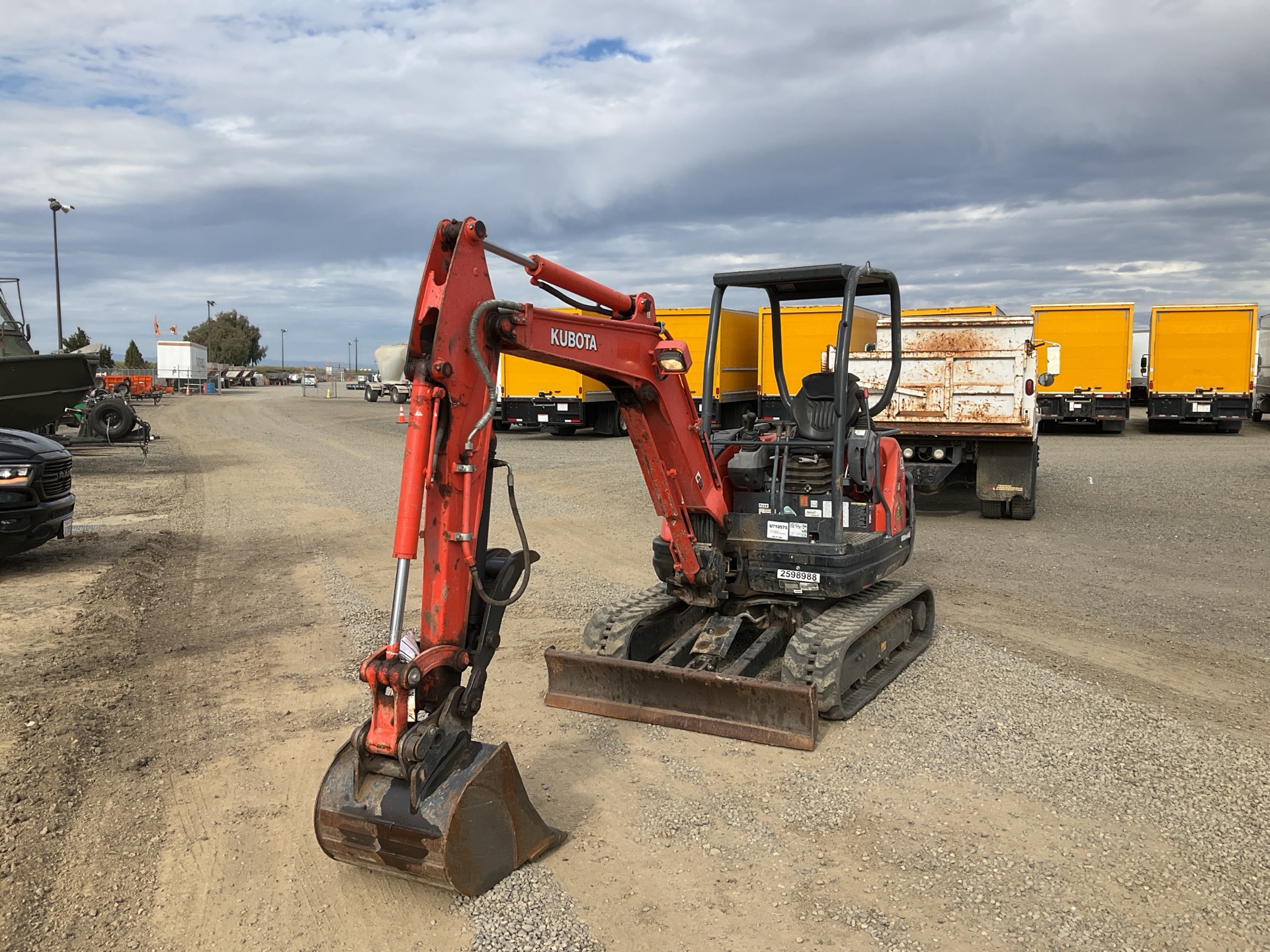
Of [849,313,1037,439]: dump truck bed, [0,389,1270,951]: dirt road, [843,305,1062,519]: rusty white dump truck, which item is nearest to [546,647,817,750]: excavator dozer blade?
[0,389,1270,951]: dirt road

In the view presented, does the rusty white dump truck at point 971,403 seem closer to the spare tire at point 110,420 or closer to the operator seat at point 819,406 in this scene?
the operator seat at point 819,406

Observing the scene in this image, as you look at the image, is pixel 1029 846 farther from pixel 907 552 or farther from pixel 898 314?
pixel 898 314

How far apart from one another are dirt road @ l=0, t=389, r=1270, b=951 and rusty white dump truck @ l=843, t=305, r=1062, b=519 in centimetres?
273

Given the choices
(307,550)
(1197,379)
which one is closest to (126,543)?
(307,550)

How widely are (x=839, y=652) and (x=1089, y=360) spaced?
20832 mm

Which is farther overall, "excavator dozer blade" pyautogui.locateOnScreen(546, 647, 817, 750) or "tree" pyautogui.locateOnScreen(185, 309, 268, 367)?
"tree" pyautogui.locateOnScreen(185, 309, 268, 367)

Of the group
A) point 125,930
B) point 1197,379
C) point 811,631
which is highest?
point 1197,379

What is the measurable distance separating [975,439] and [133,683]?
32.4ft

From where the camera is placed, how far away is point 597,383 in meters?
25.4

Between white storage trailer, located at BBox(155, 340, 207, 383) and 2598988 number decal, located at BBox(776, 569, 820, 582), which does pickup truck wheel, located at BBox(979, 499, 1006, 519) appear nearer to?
2598988 number decal, located at BBox(776, 569, 820, 582)

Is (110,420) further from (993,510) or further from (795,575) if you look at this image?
(795,575)

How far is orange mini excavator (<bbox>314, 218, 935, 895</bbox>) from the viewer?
3.54 m

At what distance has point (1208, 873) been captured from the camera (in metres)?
3.84

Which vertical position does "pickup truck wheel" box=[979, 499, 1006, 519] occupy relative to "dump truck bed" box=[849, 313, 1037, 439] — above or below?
below
